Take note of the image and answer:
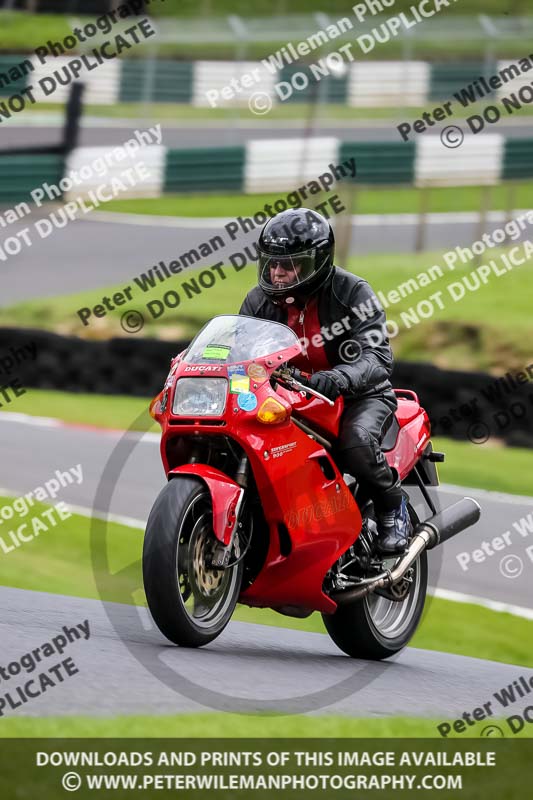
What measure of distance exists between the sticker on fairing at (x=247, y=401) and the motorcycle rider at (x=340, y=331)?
484mm

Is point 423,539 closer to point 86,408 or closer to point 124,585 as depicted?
point 124,585

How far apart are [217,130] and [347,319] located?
23755mm

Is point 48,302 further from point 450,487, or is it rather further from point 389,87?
point 389,87

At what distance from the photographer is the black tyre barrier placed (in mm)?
14094

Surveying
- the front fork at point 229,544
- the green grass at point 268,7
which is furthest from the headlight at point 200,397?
the green grass at point 268,7

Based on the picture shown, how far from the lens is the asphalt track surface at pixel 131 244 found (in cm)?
1998

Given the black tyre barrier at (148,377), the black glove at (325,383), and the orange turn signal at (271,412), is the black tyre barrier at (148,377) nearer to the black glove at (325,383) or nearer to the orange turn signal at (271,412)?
the black glove at (325,383)

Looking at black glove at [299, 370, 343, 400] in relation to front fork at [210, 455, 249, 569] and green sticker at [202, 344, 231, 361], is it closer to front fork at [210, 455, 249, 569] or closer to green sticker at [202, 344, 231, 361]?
green sticker at [202, 344, 231, 361]

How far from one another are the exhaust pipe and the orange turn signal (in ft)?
3.42

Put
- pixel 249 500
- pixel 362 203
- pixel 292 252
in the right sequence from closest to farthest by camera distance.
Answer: pixel 249 500 → pixel 292 252 → pixel 362 203

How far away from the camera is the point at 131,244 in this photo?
22.2 m

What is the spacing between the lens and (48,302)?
18.3m
